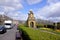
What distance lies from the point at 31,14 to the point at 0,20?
3860 cm

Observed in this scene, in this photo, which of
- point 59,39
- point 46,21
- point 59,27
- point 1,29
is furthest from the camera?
point 46,21

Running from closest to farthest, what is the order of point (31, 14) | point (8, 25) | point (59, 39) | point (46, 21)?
point (59, 39) → point (8, 25) → point (31, 14) → point (46, 21)

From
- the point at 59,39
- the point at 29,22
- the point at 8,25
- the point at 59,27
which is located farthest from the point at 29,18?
the point at 59,39

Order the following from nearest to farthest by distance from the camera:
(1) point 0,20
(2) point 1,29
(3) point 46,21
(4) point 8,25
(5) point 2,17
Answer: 1. (2) point 1,29
2. (4) point 8,25
3. (3) point 46,21
4. (1) point 0,20
5. (5) point 2,17

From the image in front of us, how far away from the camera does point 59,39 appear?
6832 mm

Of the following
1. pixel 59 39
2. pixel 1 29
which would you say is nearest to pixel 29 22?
pixel 1 29

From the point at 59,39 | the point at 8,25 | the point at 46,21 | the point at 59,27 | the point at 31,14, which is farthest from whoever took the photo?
the point at 46,21

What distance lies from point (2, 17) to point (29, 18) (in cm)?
4307

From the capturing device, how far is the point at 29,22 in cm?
5775

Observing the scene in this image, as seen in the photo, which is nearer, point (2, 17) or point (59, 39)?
point (59, 39)

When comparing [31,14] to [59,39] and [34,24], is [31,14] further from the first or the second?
[59,39]

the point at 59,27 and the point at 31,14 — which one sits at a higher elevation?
the point at 31,14

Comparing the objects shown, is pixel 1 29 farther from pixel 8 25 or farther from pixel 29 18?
pixel 29 18

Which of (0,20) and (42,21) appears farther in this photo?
(0,20)
